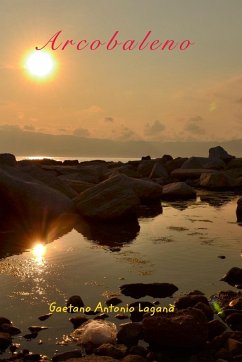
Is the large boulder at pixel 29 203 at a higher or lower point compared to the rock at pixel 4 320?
higher

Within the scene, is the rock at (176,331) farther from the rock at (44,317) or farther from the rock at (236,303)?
the rock at (44,317)

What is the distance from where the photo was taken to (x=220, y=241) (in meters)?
13.9

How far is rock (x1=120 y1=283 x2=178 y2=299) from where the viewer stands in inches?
336

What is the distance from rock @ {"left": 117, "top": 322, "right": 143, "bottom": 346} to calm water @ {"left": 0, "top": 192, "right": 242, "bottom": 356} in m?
0.85

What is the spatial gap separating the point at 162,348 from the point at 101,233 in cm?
930

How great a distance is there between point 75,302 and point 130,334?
1611 millimetres

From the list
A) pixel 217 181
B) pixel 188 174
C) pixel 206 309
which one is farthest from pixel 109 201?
pixel 188 174

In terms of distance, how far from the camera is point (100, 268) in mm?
10578

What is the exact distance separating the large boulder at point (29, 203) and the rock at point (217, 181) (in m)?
20.8

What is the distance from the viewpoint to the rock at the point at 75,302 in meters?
7.81

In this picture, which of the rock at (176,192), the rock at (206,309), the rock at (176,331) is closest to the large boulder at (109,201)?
the rock at (176,192)

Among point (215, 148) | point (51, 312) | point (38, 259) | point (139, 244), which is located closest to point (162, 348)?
point (51, 312)

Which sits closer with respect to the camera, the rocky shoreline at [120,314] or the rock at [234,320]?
the rocky shoreline at [120,314]

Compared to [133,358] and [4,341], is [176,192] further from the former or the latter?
[133,358]
